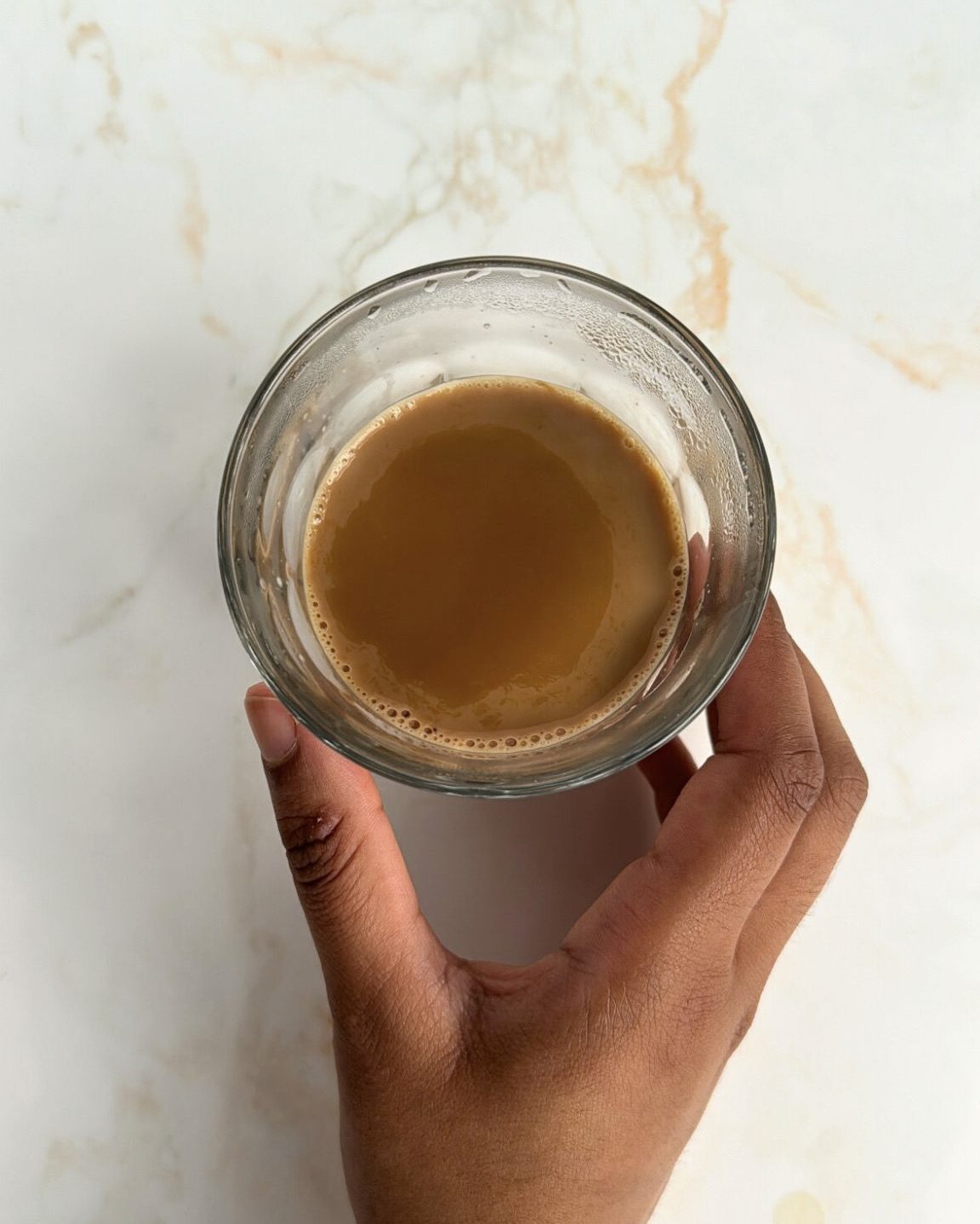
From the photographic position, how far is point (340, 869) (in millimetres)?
1381

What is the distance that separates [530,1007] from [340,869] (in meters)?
0.31

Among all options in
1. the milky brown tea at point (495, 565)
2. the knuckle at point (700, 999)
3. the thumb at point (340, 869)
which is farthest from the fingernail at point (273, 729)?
the knuckle at point (700, 999)

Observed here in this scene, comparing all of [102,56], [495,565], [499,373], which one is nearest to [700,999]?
→ [495,565]

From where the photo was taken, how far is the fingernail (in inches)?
54.4

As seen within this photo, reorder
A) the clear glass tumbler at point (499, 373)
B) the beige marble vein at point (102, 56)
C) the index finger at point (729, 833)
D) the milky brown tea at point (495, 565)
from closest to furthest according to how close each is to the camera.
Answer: the clear glass tumbler at point (499, 373) < the index finger at point (729, 833) < the milky brown tea at point (495, 565) < the beige marble vein at point (102, 56)

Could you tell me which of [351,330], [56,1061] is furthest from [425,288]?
[56,1061]

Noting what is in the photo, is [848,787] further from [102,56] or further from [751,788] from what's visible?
[102,56]

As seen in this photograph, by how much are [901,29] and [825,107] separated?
197 millimetres

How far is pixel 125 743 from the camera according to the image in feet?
5.40

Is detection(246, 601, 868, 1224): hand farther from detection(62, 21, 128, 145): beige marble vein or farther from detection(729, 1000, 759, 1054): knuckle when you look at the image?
detection(62, 21, 128, 145): beige marble vein

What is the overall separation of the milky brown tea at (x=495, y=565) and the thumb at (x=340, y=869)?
7.0 inches

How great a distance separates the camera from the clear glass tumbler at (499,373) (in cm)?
131

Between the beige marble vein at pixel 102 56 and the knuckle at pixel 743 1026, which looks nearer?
the knuckle at pixel 743 1026

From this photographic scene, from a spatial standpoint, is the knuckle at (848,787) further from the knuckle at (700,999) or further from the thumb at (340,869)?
the thumb at (340,869)
